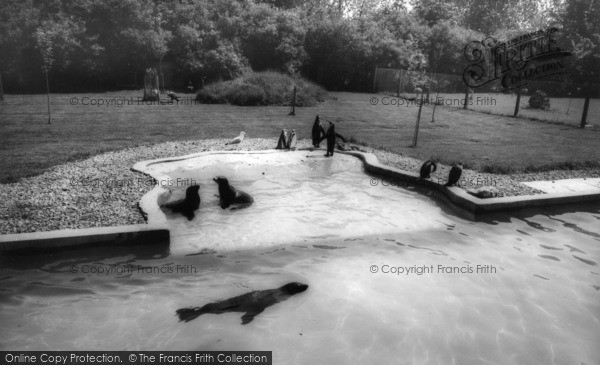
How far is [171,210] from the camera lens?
24.8 feet

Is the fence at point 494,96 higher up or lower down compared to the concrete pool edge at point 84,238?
higher up

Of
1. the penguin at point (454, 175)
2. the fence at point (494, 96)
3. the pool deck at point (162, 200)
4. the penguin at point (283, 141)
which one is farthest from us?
the fence at point (494, 96)

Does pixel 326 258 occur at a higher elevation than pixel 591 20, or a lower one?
lower

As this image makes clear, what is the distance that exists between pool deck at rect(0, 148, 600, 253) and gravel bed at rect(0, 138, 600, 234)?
0.27 m

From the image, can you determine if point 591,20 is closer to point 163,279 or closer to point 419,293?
point 419,293

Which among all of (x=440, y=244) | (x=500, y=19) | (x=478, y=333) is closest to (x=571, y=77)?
(x=440, y=244)

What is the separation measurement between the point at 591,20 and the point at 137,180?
116ft

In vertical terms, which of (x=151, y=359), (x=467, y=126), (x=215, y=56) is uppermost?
(x=215, y=56)

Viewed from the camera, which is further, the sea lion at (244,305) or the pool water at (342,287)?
the sea lion at (244,305)

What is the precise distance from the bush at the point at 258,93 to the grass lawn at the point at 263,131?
1356mm

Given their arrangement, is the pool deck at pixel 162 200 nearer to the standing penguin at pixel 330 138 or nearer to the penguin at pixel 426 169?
the penguin at pixel 426 169

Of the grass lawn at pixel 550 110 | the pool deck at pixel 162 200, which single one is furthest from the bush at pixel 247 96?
the grass lawn at pixel 550 110

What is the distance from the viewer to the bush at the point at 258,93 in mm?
21891

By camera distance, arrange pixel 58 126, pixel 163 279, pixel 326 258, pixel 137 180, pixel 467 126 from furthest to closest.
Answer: pixel 467 126 < pixel 58 126 < pixel 137 180 < pixel 326 258 < pixel 163 279
